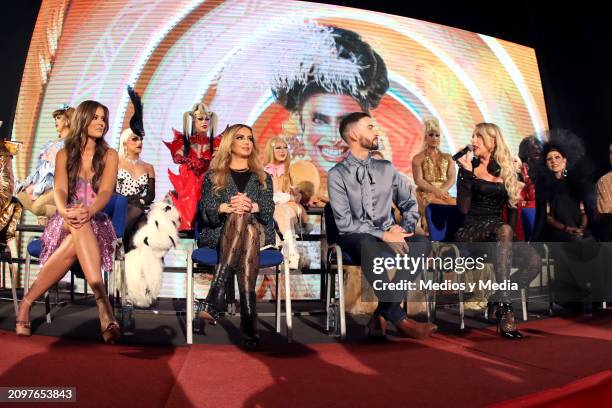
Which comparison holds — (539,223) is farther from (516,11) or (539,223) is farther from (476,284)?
(516,11)

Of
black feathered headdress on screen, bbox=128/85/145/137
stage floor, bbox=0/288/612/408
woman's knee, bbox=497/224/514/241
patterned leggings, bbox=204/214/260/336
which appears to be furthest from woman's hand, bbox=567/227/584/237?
black feathered headdress on screen, bbox=128/85/145/137

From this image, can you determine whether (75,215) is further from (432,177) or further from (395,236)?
(432,177)

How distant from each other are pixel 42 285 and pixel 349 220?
1.84 metres

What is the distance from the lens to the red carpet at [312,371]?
203 cm

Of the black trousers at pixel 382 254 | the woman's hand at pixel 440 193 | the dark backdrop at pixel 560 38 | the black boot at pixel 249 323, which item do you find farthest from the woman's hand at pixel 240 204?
the dark backdrop at pixel 560 38

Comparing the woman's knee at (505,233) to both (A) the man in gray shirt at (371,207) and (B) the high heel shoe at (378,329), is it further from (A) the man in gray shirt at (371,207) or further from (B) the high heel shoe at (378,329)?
(B) the high heel shoe at (378,329)

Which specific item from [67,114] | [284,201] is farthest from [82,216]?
Answer: [284,201]

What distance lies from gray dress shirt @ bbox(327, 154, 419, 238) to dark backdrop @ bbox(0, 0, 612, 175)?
3.60 metres

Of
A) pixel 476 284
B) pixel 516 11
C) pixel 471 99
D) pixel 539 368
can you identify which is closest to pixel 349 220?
pixel 539 368

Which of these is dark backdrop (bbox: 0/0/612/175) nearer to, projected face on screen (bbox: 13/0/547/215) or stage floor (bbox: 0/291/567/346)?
projected face on screen (bbox: 13/0/547/215)

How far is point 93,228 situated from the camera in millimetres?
3180

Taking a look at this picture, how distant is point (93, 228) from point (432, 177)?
3.58 m

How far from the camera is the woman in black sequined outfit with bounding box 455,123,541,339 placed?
343cm

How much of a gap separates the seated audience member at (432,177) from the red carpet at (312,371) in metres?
2.36
